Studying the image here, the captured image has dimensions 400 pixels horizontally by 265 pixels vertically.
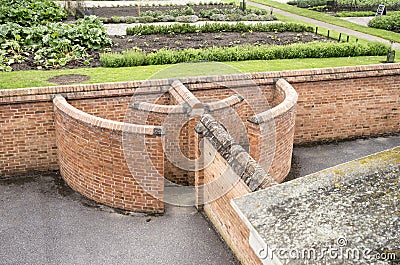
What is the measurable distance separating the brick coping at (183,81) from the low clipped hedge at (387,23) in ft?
30.9

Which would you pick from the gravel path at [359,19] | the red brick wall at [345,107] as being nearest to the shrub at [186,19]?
the gravel path at [359,19]

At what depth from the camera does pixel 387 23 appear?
20500 mm

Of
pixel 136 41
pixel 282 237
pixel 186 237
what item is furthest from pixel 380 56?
pixel 282 237

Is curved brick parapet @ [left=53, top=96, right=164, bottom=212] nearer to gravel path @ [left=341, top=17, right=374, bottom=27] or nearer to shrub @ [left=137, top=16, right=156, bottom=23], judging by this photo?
shrub @ [left=137, top=16, right=156, bottom=23]

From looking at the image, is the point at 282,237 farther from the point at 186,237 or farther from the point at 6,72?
the point at 6,72

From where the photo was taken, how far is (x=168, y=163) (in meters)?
9.54

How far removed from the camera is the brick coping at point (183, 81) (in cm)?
953

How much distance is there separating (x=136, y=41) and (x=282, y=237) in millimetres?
13581

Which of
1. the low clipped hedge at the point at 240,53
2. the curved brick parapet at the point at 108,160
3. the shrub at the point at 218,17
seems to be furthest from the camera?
the shrub at the point at 218,17

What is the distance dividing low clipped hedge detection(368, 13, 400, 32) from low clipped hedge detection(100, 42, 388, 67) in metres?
6.78

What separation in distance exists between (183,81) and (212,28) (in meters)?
7.97

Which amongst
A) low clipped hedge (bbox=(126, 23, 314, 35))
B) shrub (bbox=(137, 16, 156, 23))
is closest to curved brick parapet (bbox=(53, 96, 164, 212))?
low clipped hedge (bbox=(126, 23, 314, 35))

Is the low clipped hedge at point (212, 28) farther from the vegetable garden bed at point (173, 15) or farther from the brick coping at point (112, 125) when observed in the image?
the brick coping at point (112, 125)
